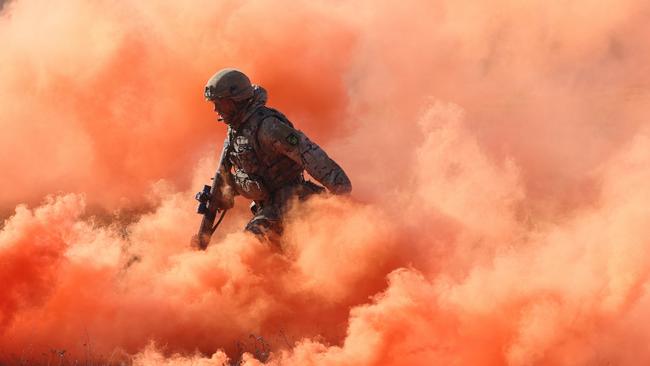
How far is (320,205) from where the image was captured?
25.4 feet

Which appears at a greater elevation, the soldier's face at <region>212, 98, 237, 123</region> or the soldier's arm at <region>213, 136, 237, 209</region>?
the soldier's face at <region>212, 98, 237, 123</region>

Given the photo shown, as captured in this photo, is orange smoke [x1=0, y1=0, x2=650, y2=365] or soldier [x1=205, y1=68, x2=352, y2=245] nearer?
orange smoke [x1=0, y1=0, x2=650, y2=365]

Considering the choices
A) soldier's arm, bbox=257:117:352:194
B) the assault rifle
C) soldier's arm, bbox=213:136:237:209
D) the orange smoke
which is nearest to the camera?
the orange smoke

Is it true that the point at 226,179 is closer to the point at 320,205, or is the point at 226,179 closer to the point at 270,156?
the point at 270,156

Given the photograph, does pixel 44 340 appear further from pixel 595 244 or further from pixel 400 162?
pixel 400 162

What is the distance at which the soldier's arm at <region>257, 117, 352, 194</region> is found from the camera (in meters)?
7.46

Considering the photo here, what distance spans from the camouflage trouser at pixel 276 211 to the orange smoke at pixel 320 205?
0.41ft

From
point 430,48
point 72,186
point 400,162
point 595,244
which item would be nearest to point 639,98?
point 430,48

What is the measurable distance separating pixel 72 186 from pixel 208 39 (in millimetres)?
3772

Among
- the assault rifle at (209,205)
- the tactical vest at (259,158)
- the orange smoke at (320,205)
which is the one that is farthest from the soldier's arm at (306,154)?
the assault rifle at (209,205)

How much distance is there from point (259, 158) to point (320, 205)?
0.64 m

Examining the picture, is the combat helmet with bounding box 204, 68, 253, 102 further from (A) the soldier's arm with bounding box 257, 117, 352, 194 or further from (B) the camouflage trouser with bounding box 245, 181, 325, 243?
(B) the camouflage trouser with bounding box 245, 181, 325, 243

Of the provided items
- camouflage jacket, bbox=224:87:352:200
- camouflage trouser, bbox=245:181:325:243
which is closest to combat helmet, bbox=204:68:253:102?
camouflage jacket, bbox=224:87:352:200

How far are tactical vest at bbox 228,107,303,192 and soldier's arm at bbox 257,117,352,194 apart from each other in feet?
0.49
